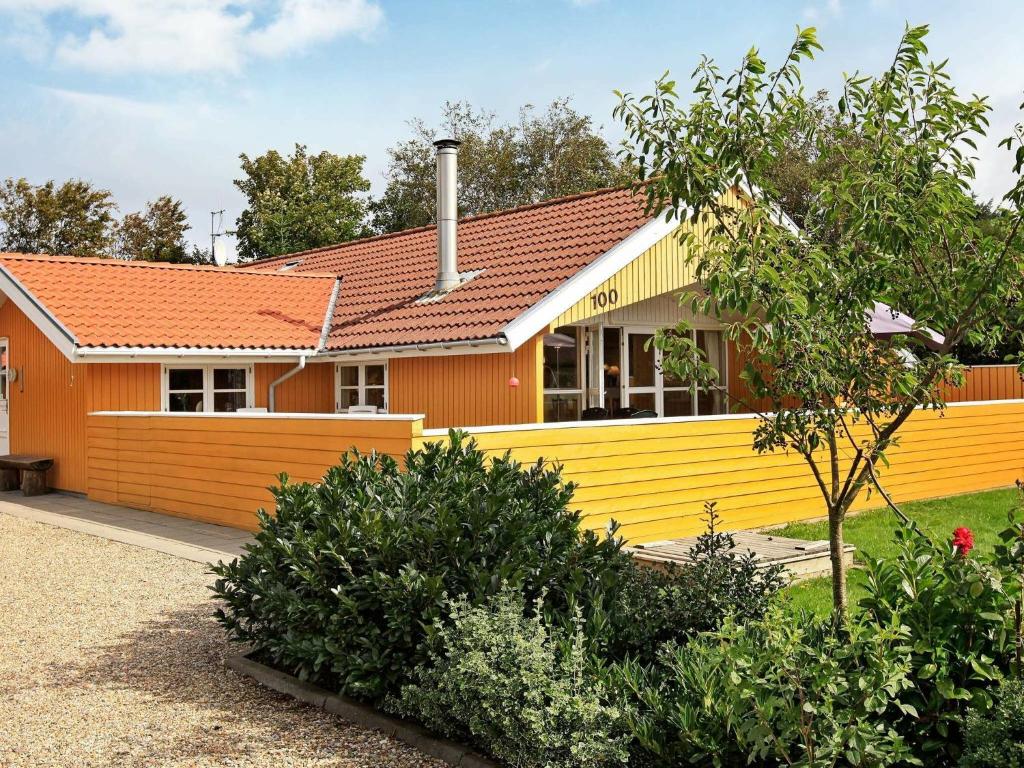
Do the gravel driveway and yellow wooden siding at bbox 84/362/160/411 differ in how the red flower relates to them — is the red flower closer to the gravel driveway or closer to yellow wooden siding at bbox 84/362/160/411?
the gravel driveway

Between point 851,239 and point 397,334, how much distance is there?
10.6 m

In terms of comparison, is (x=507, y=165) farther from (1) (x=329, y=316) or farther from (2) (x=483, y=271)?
(2) (x=483, y=271)

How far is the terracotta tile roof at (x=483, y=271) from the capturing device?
572 inches

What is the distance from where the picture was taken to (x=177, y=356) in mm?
15945

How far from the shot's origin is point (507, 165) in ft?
148

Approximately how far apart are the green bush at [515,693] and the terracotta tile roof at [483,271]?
8.41 metres

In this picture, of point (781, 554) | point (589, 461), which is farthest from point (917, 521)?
point (589, 461)

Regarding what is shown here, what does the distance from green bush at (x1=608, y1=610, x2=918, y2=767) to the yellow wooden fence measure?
19.2 feet

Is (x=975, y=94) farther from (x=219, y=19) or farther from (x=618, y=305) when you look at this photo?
(x=219, y=19)

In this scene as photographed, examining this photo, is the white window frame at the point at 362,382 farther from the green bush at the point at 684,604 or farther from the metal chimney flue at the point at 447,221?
the green bush at the point at 684,604

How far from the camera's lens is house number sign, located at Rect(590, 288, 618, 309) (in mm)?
14422

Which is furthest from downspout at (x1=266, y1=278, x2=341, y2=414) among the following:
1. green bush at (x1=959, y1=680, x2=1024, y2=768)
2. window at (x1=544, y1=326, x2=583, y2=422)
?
green bush at (x1=959, y1=680, x2=1024, y2=768)

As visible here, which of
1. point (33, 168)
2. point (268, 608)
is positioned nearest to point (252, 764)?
point (268, 608)

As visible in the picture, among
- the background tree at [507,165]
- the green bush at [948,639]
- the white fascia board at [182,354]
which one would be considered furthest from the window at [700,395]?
the background tree at [507,165]
